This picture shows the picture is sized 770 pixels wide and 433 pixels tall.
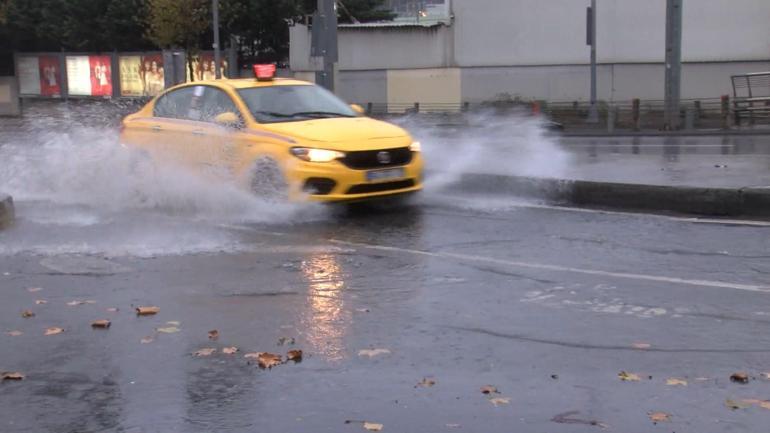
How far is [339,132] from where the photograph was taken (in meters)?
10.3

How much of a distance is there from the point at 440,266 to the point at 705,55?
2924 cm

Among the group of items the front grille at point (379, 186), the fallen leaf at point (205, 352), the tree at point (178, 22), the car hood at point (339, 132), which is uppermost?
the tree at point (178, 22)

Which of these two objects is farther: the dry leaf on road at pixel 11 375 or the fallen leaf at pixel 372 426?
the dry leaf on road at pixel 11 375

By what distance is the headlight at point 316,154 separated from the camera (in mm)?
10016

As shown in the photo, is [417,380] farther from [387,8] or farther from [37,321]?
[387,8]

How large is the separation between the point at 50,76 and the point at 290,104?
35658 mm

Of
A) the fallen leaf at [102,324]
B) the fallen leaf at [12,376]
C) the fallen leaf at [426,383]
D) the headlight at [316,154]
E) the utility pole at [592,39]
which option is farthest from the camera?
the utility pole at [592,39]

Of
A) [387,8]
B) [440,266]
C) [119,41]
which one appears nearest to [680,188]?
[440,266]

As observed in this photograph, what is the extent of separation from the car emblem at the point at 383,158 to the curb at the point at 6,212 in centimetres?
403

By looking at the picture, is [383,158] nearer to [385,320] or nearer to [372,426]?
[385,320]

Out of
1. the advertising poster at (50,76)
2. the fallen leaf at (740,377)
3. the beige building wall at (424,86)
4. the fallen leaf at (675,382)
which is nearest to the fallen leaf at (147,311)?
the fallen leaf at (675,382)

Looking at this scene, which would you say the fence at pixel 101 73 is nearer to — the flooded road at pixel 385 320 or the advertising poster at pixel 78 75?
the advertising poster at pixel 78 75

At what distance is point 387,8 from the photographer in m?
49.7

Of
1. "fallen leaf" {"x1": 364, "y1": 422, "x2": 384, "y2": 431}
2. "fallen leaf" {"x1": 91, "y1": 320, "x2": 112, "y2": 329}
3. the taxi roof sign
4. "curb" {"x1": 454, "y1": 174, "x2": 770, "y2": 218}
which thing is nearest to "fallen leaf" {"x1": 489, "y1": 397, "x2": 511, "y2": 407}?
"fallen leaf" {"x1": 364, "y1": 422, "x2": 384, "y2": 431}
